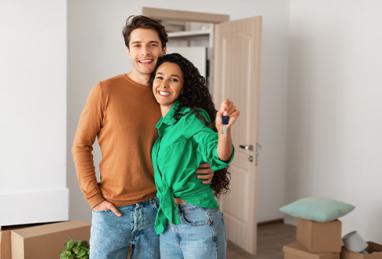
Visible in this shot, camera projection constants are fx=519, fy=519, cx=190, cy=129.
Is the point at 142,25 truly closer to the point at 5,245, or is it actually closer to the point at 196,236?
the point at 196,236

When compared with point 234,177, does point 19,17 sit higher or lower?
higher

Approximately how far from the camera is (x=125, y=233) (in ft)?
6.78

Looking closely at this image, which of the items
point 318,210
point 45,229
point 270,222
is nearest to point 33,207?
point 45,229

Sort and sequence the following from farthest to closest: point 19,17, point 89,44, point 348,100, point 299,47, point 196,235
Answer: point 299,47
point 348,100
point 89,44
point 19,17
point 196,235

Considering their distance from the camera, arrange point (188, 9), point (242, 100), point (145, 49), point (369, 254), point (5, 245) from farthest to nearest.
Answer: point (188, 9), point (242, 100), point (369, 254), point (5, 245), point (145, 49)

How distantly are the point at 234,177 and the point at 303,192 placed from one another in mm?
996

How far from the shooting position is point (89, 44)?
15.0 feet

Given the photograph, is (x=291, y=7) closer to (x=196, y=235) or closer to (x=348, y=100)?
(x=348, y=100)

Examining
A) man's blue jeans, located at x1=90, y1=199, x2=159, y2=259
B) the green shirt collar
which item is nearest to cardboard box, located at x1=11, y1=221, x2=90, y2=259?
man's blue jeans, located at x1=90, y1=199, x2=159, y2=259

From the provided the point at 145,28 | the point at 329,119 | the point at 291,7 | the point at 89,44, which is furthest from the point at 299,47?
the point at 145,28

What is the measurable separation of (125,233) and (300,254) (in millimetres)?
2199

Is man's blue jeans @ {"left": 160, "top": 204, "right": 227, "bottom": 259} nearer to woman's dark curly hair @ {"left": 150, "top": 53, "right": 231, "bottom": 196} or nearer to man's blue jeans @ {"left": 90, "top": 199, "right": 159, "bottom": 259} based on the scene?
man's blue jeans @ {"left": 90, "top": 199, "right": 159, "bottom": 259}

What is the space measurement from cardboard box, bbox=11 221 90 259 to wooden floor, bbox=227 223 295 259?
1720 millimetres

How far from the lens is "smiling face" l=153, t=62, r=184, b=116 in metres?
1.92
